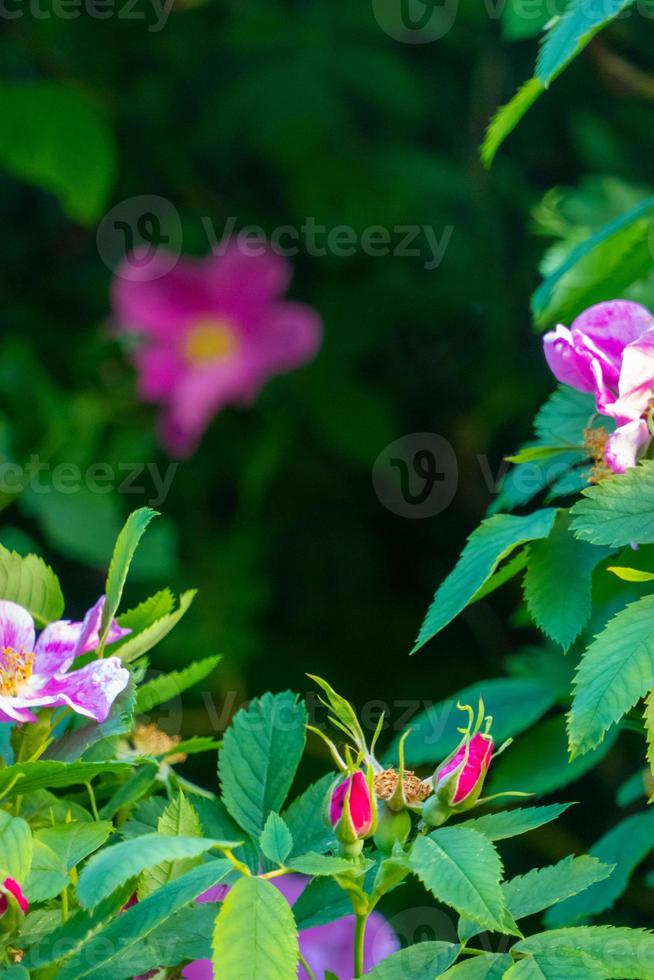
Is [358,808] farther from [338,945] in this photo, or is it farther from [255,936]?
[338,945]

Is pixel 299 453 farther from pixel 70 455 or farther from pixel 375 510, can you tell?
pixel 70 455

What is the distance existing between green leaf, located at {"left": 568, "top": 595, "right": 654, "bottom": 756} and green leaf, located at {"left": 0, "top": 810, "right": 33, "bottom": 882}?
0.59 feet

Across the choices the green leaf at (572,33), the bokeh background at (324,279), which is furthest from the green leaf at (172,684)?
the bokeh background at (324,279)

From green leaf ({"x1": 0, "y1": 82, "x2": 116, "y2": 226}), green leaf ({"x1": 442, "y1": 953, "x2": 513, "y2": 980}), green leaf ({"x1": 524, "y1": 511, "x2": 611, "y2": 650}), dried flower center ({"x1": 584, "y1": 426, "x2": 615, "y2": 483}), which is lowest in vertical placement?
green leaf ({"x1": 442, "y1": 953, "x2": 513, "y2": 980})

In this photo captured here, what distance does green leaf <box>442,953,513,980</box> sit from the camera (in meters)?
0.44

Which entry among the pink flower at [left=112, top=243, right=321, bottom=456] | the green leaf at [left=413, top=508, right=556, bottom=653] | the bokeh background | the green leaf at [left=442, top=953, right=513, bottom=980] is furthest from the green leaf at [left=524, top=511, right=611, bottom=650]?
the pink flower at [left=112, top=243, right=321, bottom=456]

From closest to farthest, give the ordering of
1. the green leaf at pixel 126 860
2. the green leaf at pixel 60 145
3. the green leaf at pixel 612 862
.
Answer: the green leaf at pixel 126 860, the green leaf at pixel 612 862, the green leaf at pixel 60 145

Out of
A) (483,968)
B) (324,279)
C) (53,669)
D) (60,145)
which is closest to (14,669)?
(53,669)

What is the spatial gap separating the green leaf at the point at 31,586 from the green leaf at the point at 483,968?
0.71ft

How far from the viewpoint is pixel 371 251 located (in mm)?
1699

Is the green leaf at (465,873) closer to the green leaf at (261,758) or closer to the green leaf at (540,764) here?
the green leaf at (261,758)

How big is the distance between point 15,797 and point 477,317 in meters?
1.28

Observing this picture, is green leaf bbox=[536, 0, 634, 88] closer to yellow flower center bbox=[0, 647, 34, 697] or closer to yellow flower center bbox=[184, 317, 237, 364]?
yellow flower center bbox=[0, 647, 34, 697]

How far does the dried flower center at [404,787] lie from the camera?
0.47m
